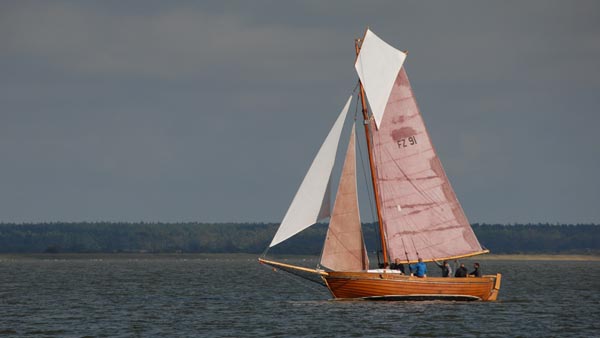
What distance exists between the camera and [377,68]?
192 ft

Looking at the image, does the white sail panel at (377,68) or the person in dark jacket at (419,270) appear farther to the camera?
the white sail panel at (377,68)

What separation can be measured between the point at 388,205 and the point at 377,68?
22.7 feet

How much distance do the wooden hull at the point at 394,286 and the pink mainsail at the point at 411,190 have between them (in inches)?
69.7

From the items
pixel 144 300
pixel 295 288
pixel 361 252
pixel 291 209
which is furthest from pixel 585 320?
pixel 295 288

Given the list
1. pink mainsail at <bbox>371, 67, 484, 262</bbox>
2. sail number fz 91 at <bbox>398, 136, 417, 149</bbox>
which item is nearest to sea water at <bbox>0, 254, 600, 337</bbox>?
pink mainsail at <bbox>371, 67, 484, 262</bbox>

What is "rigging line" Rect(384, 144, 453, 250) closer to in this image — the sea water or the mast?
the mast

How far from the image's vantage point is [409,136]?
2324 inches

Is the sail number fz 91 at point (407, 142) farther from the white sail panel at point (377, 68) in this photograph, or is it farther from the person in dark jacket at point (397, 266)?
the person in dark jacket at point (397, 266)

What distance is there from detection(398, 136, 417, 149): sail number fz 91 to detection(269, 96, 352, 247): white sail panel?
11.1 ft

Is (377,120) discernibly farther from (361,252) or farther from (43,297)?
(43,297)

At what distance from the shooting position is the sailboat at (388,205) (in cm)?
5731

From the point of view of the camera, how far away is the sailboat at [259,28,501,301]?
5731 centimetres

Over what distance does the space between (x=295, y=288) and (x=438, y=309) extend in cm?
2923

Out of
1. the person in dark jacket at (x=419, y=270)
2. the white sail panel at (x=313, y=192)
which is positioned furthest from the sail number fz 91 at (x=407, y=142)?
the person in dark jacket at (x=419, y=270)
